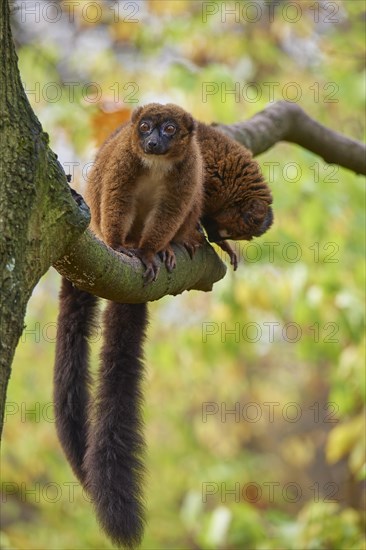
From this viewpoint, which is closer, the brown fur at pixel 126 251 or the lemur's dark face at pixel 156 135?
the brown fur at pixel 126 251

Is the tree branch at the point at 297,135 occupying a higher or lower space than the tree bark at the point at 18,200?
lower

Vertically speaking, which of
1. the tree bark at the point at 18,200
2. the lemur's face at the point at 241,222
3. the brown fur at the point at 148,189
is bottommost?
the lemur's face at the point at 241,222

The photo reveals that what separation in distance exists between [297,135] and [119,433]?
7.81 ft

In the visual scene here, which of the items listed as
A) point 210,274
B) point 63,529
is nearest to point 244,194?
point 210,274

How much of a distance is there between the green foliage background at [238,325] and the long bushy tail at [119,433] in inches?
65.5

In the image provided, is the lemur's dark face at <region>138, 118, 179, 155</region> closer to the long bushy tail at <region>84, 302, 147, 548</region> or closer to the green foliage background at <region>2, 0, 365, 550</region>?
the long bushy tail at <region>84, 302, 147, 548</region>

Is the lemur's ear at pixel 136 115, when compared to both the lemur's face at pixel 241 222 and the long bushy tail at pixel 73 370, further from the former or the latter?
the long bushy tail at pixel 73 370

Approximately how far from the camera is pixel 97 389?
3.97 m

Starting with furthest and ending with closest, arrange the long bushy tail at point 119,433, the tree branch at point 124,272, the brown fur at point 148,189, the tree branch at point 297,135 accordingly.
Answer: the tree branch at point 297,135 < the brown fur at point 148,189 < the long bushy tail at point 119,433 < the tree branch at point 124,272

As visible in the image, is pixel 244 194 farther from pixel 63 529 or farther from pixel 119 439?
pixel 63 529

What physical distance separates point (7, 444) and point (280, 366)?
5818mm

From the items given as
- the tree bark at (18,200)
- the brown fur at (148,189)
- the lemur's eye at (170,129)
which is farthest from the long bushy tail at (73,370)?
the tree bark at (18,200)

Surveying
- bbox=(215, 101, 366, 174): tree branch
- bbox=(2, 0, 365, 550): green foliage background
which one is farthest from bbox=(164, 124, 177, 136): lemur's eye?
bbox=(2, 0, 365, 550): green foliage background

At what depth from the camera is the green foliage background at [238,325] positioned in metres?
6.73
